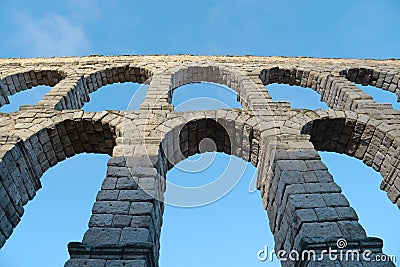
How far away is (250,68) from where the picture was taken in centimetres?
1415

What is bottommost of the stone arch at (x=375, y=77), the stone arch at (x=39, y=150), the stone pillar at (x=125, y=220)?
the stone pillar at (x=125, y=220)

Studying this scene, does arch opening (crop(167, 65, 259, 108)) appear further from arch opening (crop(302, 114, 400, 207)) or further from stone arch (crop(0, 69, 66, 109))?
stone arch (crop(0, 69, 66, 109))

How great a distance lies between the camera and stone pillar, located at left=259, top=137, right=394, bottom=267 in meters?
6.29

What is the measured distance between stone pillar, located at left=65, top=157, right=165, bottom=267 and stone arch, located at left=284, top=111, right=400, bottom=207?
12.5 ft

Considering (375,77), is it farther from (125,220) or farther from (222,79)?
(125,220)

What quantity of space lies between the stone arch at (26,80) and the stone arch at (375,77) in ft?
33.2

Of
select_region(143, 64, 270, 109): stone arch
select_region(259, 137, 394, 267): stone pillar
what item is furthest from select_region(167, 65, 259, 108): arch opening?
select_region(259, 137, 394, 267): stone pillar

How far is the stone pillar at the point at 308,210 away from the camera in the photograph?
6.29m

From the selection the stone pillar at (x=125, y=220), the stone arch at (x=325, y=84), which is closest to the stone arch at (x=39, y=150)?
the stone pillar at (x=125, y=220)

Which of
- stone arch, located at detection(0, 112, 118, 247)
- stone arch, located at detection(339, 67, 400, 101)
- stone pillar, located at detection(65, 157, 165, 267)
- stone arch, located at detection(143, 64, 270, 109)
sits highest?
stone arch, located at detection(339, 67, 400, 101)

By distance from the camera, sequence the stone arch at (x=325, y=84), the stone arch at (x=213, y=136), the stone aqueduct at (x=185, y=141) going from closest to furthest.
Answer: the stone aqueduct at (x=185, y=141), the stone arch at (x=213, y=136), the stone arch at (x=325, y=84)

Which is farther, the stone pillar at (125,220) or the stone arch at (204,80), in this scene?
the stone arch at (204,80)

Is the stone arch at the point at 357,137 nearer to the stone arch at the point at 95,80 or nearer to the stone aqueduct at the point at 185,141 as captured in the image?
the stone aqueduct at the point at 185,141

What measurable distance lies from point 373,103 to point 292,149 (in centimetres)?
395
